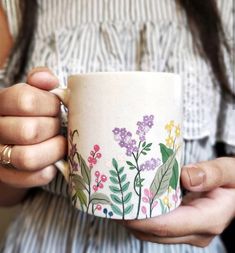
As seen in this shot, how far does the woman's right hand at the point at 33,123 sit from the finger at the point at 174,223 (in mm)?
117

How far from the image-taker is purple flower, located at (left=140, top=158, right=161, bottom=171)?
310 mm

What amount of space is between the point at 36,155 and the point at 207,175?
19 centimetres

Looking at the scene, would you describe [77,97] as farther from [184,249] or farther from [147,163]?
[184,249]

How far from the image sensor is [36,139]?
34cm

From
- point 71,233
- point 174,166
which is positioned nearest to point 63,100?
point 174,166

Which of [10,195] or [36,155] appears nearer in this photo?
[36,155]

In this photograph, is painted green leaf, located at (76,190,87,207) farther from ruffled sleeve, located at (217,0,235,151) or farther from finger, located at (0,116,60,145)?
ruffled sleeve, located at (217,0,235,151)

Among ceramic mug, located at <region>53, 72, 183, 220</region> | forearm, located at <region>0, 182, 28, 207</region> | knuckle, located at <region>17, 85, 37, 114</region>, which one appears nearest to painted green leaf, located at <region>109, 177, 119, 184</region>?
ceramic mug, located at <region>53, 72, 183, 220</region>

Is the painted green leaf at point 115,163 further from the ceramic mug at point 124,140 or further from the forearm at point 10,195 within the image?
the forearm at point 10,195

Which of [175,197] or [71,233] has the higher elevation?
[175,197]

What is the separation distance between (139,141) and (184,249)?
11.3 inches

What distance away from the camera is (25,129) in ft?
1.06

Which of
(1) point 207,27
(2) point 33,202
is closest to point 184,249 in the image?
(2) point 33,202

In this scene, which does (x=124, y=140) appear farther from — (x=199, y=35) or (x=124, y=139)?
(x=199, y=35)
